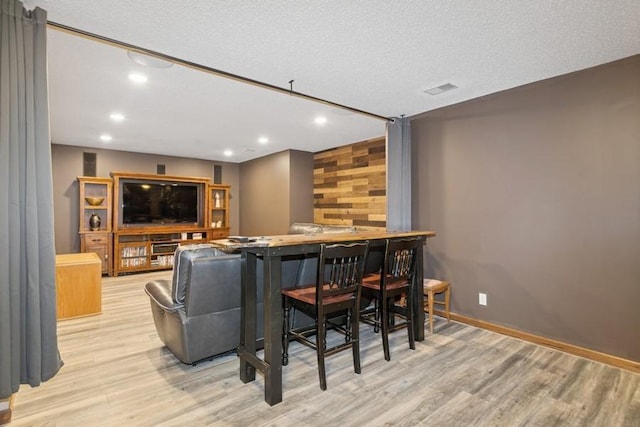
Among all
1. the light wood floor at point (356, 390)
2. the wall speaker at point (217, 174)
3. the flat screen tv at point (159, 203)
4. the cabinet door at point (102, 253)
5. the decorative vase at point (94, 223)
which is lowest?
the light wood floor at point (356, 390)

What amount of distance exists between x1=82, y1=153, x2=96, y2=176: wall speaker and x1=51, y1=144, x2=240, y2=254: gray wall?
51mm

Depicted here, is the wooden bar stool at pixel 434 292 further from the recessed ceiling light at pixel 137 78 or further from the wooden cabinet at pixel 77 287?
the wooden cabinet at pixel 77 287

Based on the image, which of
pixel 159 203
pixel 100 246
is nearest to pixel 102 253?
pixel 100 246

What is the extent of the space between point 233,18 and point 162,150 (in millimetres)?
5280

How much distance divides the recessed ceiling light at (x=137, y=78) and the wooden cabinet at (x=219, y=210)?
4285mm

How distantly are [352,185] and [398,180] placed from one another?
6.48 feet

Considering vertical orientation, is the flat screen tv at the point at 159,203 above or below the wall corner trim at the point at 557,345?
above

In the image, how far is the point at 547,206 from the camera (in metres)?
3.09

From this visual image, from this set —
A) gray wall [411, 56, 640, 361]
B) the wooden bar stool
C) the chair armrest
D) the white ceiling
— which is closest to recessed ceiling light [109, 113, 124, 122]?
the white ceiling

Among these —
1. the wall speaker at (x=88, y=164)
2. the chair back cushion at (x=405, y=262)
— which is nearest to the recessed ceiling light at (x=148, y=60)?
the chair back cushion at (x=405, y=262)

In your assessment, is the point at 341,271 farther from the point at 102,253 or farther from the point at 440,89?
the point at 102,253

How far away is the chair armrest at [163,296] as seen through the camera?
2552mm

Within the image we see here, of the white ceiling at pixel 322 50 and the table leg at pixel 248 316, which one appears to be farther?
the table leg at pixel 248 316

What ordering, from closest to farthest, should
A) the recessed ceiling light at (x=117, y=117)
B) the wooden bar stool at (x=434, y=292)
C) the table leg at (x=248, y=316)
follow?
the table leg at (x=248, y=316) → the wooden bar stool at (x=434, y=292) → the recessed ceiling light at (x=117, y=117)
